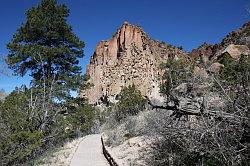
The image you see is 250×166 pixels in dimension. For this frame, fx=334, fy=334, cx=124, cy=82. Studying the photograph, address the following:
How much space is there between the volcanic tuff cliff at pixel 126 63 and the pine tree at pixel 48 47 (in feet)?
202

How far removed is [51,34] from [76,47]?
8.26ft

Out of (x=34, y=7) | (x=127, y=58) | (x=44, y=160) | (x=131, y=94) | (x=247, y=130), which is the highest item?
(x=127, y=58)

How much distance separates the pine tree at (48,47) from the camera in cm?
2283

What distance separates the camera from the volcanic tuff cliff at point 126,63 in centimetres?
8950

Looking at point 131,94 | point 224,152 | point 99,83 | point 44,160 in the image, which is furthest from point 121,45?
point 224,152

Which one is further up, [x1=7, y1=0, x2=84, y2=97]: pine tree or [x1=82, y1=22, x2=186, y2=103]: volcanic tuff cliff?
[x1=82, y1=22, x2=186, y2=103]: volcanic tuff cliff

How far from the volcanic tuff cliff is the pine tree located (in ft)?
202

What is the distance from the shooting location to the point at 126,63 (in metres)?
92.0

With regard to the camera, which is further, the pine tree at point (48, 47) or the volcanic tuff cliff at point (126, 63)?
the volcanic tuff cliff at point (126, 63)

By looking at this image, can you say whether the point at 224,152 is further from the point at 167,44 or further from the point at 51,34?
the point at 167,44

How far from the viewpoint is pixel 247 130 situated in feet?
19.5

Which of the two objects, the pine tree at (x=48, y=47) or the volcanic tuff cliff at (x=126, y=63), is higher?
the volcanic tuff cliff at (x=126, y=63)

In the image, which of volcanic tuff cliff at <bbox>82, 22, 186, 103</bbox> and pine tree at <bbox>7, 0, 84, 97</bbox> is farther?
volcanic tuff cliff at <bbox>82, 22, 186, 103</bbox>

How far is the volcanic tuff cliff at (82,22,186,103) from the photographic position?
3524 inches
